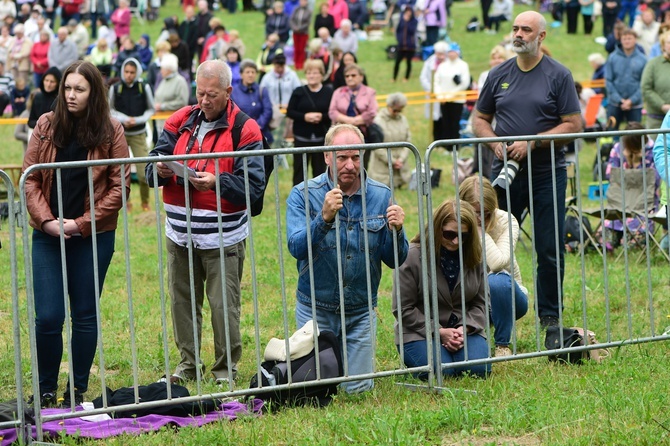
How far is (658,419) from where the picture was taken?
5273mm

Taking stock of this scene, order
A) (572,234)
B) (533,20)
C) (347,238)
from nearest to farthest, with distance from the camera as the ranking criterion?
(347,238) → (533,20) → (572,234)

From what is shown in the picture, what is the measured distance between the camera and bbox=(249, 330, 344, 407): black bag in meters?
5.82

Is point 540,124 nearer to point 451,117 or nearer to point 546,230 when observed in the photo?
point 546,230

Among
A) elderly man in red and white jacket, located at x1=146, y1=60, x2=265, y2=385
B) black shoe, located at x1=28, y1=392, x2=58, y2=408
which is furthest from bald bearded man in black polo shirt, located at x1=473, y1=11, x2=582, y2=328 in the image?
black shoe, located at x1=28, y1=392, x2=58, y2=408

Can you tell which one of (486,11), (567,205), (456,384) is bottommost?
(456,384)

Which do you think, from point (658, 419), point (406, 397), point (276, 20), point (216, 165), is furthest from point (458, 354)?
point (276, 20)

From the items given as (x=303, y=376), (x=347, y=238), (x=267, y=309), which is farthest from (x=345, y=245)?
(x=267, y=309)

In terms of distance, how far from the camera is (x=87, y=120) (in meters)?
6.03

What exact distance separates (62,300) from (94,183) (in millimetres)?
662

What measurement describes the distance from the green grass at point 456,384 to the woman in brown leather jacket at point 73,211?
336mm

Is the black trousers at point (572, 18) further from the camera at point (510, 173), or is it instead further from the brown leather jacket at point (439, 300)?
the brown leather jacket at point (439, 300)

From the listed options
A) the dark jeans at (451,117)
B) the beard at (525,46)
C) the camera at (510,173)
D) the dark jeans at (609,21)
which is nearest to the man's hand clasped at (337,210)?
the camera at (510,173)

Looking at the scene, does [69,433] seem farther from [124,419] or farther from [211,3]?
[211,3]

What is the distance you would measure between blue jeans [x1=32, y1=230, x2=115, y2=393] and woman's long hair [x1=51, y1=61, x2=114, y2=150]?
0.53 metres
